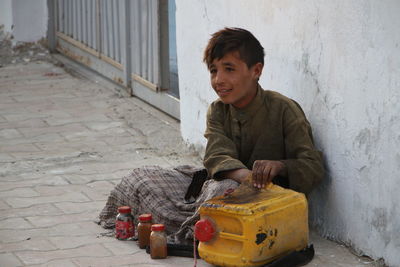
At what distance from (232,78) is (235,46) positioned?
0.17 meters

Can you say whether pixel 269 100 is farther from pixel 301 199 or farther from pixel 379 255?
pixel 379 255

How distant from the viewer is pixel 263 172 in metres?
4.41

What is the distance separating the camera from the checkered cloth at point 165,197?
462 centimetres

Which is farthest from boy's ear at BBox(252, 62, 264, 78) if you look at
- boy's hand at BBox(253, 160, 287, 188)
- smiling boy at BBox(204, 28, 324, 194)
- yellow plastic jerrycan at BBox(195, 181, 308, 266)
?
yellow plastic jerrycan at BBox(195, 181, 308, 266)

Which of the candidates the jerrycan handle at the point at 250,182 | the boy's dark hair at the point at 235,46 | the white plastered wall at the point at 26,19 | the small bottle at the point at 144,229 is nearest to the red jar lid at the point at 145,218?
the small bottle at the point at 144,229

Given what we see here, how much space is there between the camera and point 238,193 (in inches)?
172

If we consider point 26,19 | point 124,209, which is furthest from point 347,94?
point 26,19

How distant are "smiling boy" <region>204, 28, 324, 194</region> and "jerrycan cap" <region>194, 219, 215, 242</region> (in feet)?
1.34

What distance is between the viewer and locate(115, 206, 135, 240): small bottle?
472 cm

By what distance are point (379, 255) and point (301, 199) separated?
47 cm

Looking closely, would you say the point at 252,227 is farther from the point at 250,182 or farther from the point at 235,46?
the point at 235,46

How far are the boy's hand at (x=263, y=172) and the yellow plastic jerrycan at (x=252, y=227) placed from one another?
57 mm

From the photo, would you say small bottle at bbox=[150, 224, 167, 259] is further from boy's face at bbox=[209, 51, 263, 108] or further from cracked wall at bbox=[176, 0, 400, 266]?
cracked wall at bbox=[176, 0, 400, 266]

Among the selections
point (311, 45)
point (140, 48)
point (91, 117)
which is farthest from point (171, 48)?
point (311, 45)
